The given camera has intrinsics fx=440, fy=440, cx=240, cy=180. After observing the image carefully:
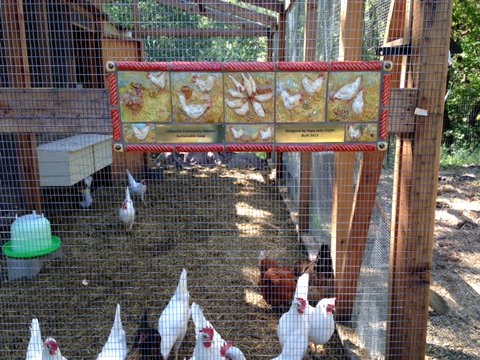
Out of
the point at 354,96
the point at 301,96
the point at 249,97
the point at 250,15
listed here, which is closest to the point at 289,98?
the point at 301,96

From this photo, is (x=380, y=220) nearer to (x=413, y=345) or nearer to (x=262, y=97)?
(x=413, y=345)

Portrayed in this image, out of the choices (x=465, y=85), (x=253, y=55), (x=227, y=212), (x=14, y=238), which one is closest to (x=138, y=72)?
(x=253, y=55)

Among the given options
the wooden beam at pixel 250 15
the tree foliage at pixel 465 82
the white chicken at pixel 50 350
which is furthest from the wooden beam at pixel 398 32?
the tree foliage at pixel 465 82

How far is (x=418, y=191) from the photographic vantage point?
207 cm

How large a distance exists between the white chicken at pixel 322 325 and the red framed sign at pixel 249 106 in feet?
3.80

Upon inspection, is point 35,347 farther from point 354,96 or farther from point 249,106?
point 354,96

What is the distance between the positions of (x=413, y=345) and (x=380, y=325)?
11.8 inches

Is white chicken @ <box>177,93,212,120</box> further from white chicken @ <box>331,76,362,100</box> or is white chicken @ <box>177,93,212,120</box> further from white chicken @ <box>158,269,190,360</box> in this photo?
white chicken @ <box>158,269,190,360</box>

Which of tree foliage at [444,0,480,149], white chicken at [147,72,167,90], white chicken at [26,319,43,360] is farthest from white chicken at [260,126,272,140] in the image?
tree foliage at [444,0,480,149]

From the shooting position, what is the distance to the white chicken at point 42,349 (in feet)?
7.57

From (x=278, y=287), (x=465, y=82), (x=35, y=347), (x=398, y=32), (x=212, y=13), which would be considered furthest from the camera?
(x=465, y=82)

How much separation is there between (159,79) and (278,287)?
186 centimetres

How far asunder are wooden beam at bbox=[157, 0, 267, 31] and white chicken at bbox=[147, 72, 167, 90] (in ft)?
8.14

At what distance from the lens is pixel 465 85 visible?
33.7ft
